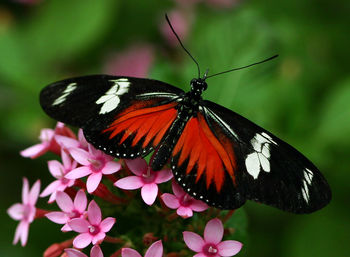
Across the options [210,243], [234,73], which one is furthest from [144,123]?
[234,73]

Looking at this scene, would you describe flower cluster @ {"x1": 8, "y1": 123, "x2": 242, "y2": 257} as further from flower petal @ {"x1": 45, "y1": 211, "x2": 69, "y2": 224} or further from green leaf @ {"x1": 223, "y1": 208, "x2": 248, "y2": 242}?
green leaf @ {"x1": 223, "y1": 208, "x2": 248, "y2": 242}

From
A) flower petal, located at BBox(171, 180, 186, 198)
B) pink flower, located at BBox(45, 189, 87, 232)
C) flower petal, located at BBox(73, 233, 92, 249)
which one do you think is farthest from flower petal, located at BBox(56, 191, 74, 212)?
flower petal, located at BBox(171, 180, 186, 198)

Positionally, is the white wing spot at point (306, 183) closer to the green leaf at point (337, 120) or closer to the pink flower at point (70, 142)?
the pink flower at point (70, 142)

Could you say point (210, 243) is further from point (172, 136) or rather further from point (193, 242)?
point (172, 136)

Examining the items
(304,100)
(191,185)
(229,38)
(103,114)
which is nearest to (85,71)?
(229,38)

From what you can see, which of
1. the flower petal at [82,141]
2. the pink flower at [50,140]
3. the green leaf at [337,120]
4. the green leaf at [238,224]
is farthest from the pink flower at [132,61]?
the green leaf at [238,224]

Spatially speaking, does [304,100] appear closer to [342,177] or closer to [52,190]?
[342,177]
